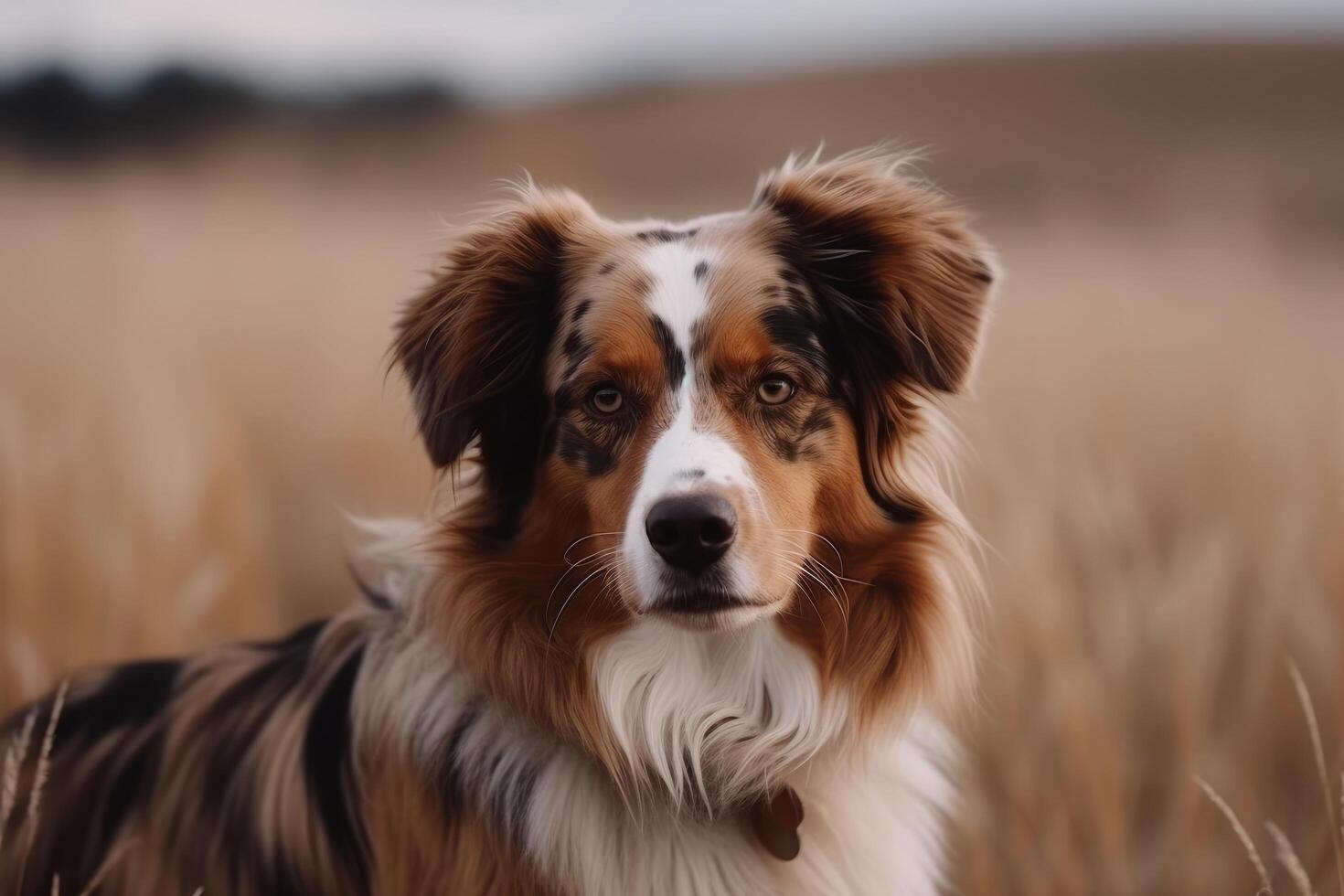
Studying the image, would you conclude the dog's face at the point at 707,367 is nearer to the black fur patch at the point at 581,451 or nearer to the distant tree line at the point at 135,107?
the black fur patch at the point at 581,451

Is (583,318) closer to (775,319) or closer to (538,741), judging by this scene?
(775,319)

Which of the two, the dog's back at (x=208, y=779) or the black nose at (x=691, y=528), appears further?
the dog's back at (x=208, y=779)

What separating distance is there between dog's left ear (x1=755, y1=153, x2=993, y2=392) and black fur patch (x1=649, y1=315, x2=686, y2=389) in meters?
0.46

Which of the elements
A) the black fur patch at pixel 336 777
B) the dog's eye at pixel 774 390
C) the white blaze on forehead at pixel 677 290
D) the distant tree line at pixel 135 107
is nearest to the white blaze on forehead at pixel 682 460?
the white blaze on forehead at pixel 677 290

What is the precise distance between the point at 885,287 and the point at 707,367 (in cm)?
55

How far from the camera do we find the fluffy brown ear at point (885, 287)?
288cm

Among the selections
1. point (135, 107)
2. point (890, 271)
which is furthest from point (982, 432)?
point (135, 107)

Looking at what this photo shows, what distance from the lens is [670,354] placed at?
267 centimetres

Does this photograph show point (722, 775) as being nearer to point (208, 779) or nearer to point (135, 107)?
point (208, 779)

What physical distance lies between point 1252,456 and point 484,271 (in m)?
3.69

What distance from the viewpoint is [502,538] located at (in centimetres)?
291

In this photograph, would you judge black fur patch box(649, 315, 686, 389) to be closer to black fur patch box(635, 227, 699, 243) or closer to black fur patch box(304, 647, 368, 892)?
black fur patch box(635, 227, 699, 243)

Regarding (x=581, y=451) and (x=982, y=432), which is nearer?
(x=581, y=451)

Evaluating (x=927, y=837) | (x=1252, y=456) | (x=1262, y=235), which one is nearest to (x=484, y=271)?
(x=927, y=837)
